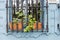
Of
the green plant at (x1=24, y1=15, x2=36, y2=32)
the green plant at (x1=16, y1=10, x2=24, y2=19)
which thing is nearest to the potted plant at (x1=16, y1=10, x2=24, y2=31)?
the green plant at (x1=16, y1=10, x2=24, y2=19)

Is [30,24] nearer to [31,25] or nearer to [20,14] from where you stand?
[31,25]

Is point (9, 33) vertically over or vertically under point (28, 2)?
→ under

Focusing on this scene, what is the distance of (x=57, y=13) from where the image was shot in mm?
5449

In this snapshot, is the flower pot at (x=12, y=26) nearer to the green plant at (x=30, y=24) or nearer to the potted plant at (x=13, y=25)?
the potted plant at (x=13, y=25)

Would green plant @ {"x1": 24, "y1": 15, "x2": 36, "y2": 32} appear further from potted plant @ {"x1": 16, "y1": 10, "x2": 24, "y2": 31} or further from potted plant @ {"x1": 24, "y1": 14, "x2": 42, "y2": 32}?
potted plant @ {"x1": 16, "y1": 10, "x2": 24, "y2": 31}

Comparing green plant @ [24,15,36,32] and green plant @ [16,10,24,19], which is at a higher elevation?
green plant @ [16,10,24,19]

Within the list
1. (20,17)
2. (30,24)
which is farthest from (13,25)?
(30,24)

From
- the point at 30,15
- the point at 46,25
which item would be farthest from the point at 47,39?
the point at 30,15

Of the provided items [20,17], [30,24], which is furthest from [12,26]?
[30,24]

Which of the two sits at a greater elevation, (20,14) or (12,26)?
(20,14)

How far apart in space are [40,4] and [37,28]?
542 mm

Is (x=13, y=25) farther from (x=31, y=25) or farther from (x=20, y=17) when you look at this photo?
(x=31, y=25)

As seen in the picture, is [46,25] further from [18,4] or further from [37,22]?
[18,4]

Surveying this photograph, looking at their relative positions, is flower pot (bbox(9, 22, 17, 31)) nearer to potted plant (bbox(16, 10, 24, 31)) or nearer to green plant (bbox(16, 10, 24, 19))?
potted plant (bbox(16, 10, 24, 31))
